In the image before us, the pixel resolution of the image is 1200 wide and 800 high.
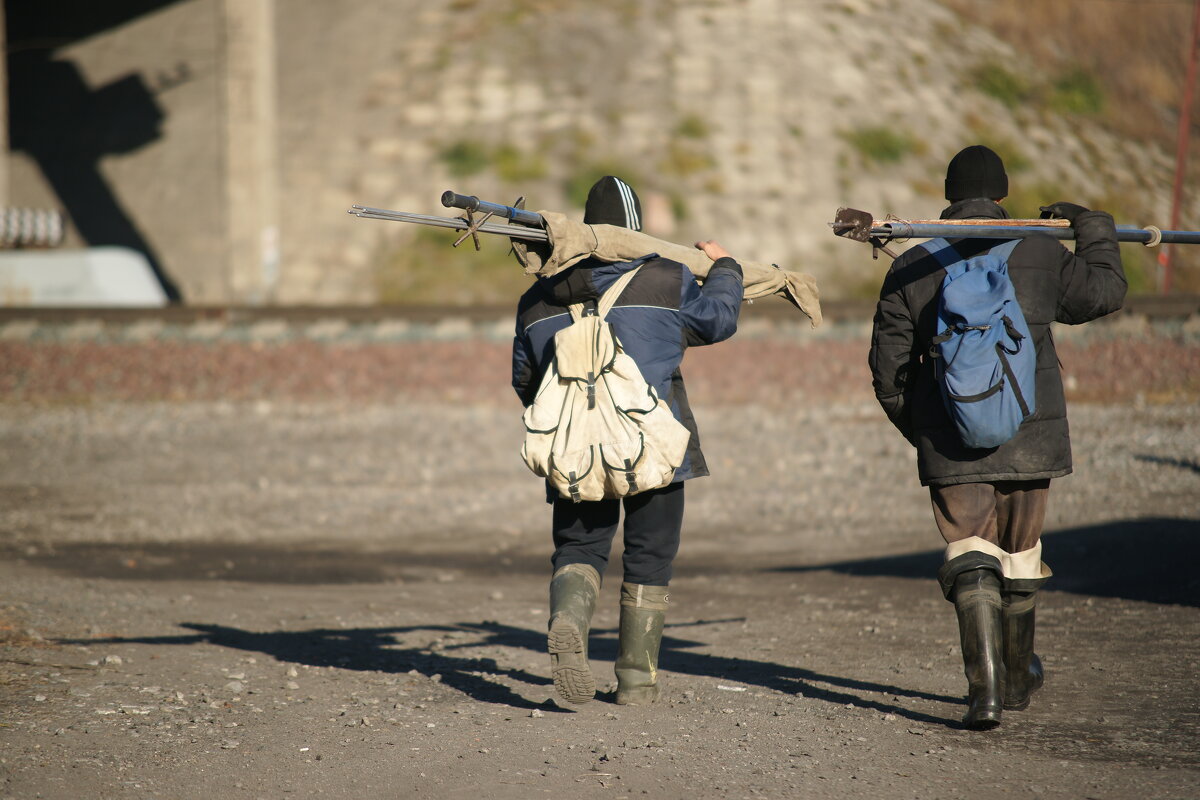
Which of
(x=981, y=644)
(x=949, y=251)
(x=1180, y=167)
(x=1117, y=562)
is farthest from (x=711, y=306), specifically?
(x=1180, y=167)

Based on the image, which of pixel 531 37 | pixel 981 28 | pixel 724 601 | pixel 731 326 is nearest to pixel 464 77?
pixel 531 37

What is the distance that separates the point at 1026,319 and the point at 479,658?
10.7ft

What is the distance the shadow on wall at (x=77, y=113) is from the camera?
3416 centimetres

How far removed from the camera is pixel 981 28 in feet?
125

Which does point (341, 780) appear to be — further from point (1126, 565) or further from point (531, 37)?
point (531, 37)

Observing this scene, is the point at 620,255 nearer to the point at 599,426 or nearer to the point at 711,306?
the point at 711,306

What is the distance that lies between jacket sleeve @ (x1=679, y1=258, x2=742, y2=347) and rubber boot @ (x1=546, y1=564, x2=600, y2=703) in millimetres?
1124

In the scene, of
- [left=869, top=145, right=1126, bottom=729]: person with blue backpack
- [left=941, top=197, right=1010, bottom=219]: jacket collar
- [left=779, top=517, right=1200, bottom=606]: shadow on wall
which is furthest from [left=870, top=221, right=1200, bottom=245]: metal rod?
[left=779, top=517, right=1200, bottom=606]: shadow on wall

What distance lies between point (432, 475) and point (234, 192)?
52.4 feet

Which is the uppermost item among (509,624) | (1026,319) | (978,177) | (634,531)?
(978,177)

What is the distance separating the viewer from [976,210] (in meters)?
4.59

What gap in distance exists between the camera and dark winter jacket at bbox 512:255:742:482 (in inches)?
185

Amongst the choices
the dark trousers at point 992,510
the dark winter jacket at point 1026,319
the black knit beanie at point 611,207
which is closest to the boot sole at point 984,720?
the dark trousers at point 992,510

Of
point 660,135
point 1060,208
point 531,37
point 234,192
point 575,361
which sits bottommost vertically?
point 575,361
